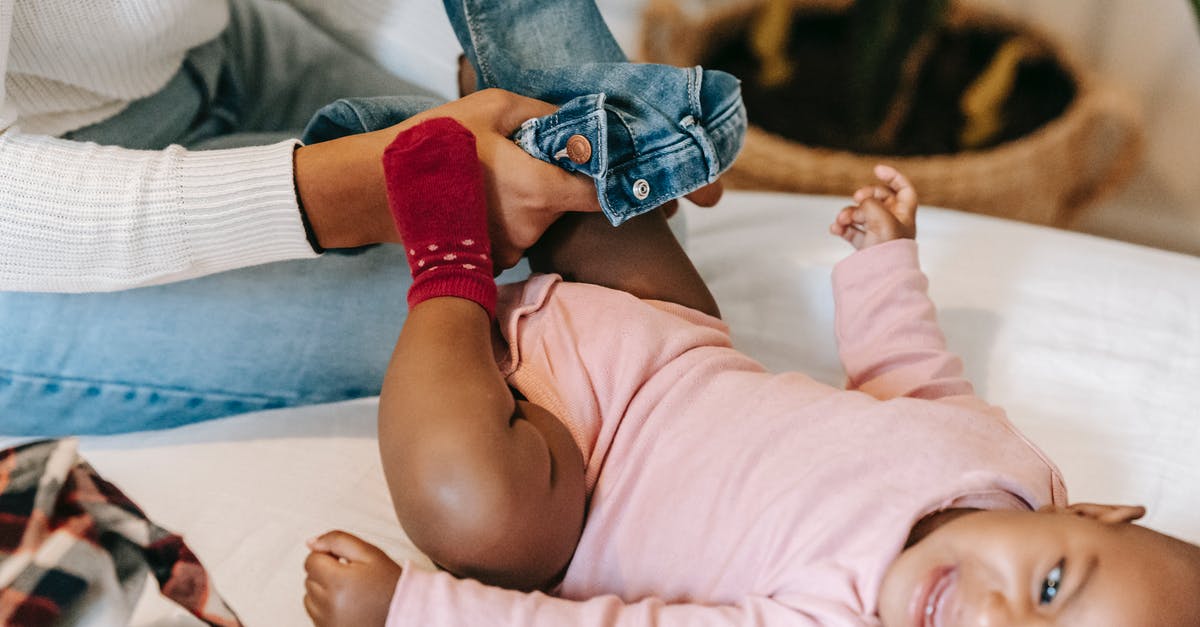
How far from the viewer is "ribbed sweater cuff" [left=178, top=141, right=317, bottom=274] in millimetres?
703

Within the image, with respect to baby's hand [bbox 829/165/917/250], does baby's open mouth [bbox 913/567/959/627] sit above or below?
below

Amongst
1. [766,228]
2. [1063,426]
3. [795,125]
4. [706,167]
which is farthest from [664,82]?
[795,125]

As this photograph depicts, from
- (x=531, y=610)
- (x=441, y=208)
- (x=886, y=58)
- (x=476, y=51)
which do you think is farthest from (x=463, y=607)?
(x=886, y=58)

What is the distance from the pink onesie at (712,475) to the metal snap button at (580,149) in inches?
4.3

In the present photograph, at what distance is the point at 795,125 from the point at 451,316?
1032 millimetres

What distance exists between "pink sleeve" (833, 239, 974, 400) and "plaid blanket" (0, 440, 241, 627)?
0.56 meters

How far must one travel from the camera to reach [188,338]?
0.83 meters

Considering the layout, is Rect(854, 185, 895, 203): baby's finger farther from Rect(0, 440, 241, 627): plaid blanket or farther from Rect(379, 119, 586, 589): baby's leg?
Rect(0, 440, 241, 627): plaid blanket

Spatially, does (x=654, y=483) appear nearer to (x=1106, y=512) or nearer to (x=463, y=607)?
(x=463, y=607)

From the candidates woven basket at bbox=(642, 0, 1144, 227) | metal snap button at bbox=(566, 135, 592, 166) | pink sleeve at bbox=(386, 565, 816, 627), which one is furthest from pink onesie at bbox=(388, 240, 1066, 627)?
woven basket at bbox=(642, 0, 1144, 227)

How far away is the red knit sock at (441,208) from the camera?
685mm

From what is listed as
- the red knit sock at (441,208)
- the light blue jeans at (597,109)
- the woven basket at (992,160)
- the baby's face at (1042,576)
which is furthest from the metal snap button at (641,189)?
the woven basket at (992,160)

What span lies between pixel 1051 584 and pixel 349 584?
1.48ft

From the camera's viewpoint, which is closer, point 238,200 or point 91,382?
point 238,200
